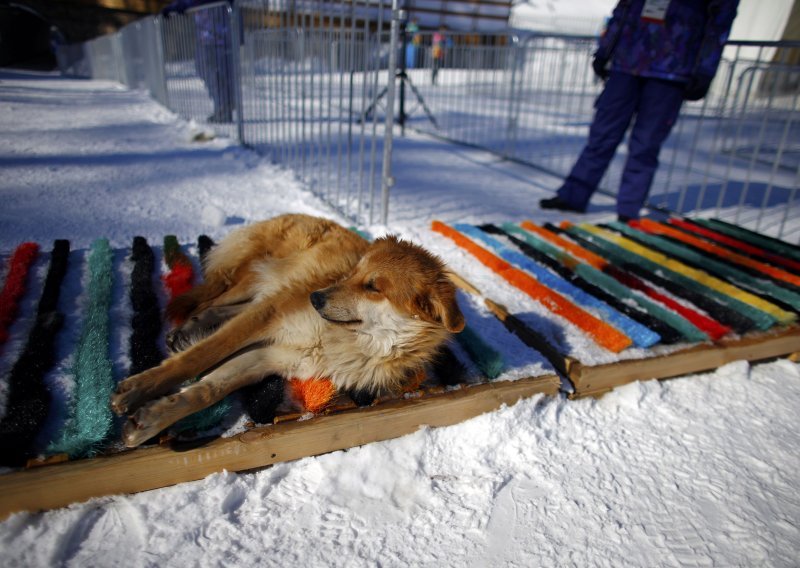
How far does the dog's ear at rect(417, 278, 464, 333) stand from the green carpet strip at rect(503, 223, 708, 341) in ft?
4.74

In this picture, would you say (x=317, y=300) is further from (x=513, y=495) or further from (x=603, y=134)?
(x=603, y=134)

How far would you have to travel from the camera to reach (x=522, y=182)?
6.27 m

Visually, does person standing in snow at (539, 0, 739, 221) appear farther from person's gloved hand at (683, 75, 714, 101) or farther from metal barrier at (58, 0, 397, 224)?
metal barrier at (58, 0, 397, 224)

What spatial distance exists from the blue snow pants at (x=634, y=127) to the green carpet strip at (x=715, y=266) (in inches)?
22.3

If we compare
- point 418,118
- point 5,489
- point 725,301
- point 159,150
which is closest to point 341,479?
point 5,489

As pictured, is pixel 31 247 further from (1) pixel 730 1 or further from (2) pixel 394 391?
(1) pixel 730 1

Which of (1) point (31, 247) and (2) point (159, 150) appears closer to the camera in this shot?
(1) point (31, 247)

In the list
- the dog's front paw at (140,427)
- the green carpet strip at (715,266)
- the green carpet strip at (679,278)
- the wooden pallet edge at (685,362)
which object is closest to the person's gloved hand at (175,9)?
the green carpet strip at (679,278)

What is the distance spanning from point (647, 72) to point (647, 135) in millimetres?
521

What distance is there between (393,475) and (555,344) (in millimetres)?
1181

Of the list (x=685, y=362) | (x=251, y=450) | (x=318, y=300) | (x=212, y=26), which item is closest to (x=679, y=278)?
(x=685, y=362)

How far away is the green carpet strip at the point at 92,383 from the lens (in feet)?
5.24

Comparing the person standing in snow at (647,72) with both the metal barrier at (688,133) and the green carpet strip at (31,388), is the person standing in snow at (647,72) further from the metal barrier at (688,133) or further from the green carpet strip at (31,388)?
the green carpet strip at (31,388)

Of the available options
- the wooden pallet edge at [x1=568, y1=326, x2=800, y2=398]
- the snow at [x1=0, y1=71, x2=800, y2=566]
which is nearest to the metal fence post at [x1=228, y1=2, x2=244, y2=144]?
the snow at [x1=0, y1=71, x2=800, y2=566]
